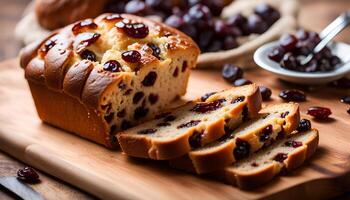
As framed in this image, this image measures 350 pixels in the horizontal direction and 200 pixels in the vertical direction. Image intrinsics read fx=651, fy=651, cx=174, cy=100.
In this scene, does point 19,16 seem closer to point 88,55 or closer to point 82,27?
point 82,27

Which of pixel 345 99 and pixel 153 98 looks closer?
pixel 153 98

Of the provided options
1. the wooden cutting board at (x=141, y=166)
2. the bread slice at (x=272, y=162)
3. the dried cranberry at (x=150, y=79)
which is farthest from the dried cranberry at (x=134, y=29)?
the bread slice at (x=272, y=162)

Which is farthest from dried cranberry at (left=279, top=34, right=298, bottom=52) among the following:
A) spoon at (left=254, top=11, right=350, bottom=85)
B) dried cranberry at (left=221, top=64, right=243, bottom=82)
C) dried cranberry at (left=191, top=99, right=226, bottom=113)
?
dried cranberry at (left=191, top=99, right=226, bottom=113)

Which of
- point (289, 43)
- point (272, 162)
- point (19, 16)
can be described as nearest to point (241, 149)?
point (272, 162)

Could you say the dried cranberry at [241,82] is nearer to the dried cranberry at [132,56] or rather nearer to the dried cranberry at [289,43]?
the dried cranberry at [289,43]

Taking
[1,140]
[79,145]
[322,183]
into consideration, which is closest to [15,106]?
[1,140]

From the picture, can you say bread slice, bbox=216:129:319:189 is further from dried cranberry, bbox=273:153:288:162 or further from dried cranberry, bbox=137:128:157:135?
dried cranberry, bbox=137:128:157:135
